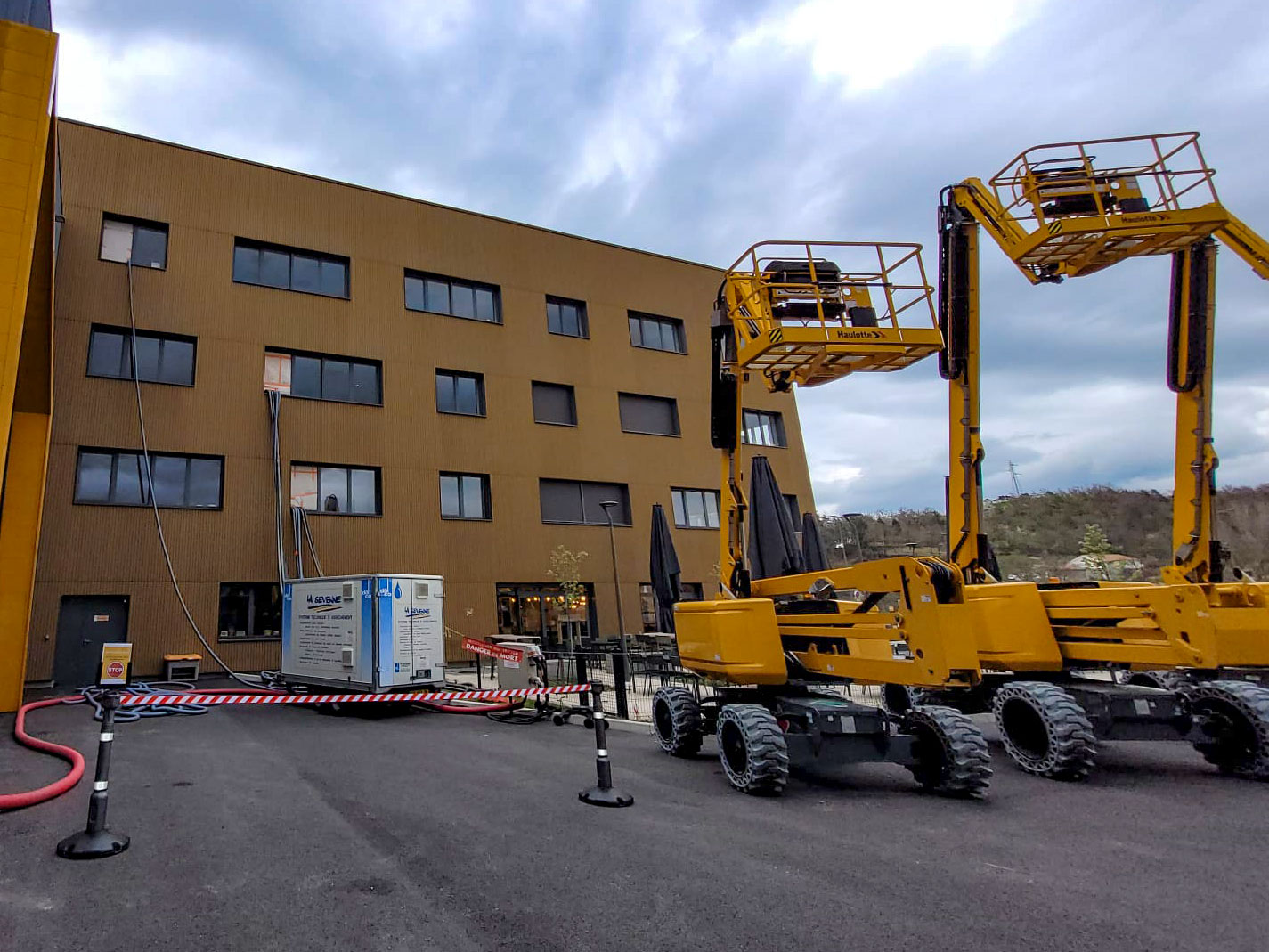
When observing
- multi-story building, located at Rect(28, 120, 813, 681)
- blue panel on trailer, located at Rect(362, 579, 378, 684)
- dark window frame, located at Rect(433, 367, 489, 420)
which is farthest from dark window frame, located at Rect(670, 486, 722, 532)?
blue panel on trailer, located at Rect(362, 579, 378, 684)

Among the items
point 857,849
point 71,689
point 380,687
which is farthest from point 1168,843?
point 71,689

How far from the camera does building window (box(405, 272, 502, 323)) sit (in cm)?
2375

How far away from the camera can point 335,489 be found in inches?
803

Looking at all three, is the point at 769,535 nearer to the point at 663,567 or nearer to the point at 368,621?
the point at 663,567

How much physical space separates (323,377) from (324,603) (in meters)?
10.1

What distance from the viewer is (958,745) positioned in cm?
606

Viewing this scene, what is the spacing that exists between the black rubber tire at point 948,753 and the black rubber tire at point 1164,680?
10.7 feet

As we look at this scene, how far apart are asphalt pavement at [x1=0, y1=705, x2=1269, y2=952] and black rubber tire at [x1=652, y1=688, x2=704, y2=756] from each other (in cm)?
46

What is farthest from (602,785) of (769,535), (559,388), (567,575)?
(559,388)

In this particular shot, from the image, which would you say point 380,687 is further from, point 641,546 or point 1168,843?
point 641,546

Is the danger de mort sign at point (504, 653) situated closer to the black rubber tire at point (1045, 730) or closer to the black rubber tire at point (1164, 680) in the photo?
the black rubber tire at point (1045, 730)

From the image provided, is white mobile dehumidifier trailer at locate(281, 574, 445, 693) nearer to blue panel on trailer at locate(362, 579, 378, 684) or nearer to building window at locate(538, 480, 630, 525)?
blue panel on trailer at locate(362, 579, 378, 684)

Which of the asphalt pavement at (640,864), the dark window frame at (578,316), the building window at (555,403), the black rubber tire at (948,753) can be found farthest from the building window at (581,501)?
the black rubber tire at (948,753)

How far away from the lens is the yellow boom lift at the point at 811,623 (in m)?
5.98
